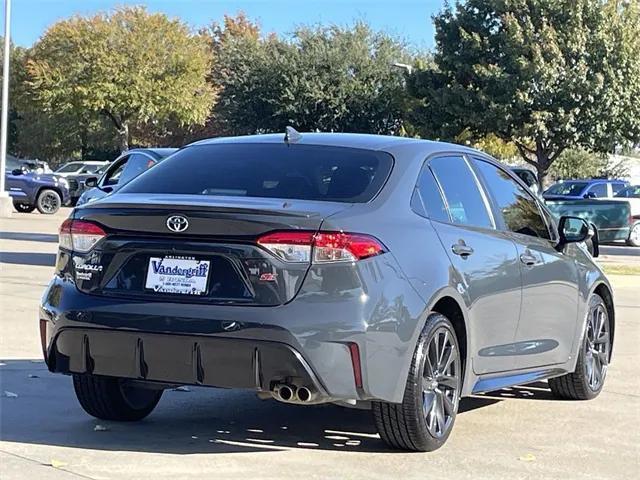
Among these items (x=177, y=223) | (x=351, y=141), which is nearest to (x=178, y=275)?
(x=177, y=223)

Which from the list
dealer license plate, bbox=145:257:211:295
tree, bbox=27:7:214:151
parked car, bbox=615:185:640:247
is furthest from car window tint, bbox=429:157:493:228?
tree, bbox=27:7:214:151

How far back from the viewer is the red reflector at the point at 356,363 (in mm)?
5430

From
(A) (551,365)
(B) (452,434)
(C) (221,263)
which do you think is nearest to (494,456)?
(B) (452,434)

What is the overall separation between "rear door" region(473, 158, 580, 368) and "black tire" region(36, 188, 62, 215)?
995 inches

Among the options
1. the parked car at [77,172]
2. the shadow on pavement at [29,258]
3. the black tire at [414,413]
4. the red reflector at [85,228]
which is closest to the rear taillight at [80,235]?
the red reflector at [85,228]

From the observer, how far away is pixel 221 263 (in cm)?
552

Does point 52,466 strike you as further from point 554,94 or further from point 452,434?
point 554,94

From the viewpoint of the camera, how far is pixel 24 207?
32.1 meters

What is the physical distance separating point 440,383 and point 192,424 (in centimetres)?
150

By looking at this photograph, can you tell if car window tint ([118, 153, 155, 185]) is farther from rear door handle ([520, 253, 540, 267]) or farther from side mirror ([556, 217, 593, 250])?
rear door handle ([520, 253, 540, 267])

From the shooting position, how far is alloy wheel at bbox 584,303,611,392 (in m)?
7.94

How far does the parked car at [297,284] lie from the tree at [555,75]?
27932 mm

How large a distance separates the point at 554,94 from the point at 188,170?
29046 mm

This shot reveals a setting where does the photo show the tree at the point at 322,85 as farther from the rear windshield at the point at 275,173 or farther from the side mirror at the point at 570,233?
the rear windshield at the point at 275,173
